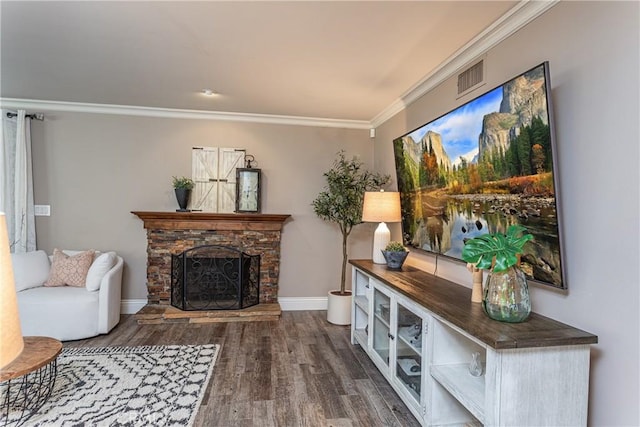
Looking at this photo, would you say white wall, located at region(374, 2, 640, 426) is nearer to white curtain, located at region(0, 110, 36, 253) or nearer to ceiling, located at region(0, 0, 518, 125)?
ceiling, located at region(0, 0, 518, 125)

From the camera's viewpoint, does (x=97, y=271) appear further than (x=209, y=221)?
No

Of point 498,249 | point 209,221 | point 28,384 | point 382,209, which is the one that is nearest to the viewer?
point 498,249

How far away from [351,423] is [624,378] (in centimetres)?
145

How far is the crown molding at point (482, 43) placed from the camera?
1.99m

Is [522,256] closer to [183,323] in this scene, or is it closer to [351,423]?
A: [351,423]

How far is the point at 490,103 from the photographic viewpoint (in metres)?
2.09

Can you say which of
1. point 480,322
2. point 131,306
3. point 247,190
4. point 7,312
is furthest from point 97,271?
point 480,322

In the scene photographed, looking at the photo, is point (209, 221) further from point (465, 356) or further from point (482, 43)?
point (482, 43)

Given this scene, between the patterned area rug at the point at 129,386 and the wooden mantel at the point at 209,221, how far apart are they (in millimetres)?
1516

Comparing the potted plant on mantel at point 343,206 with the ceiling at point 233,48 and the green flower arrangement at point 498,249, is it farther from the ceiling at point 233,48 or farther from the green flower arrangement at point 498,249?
the green flower arrangement at point 498,249

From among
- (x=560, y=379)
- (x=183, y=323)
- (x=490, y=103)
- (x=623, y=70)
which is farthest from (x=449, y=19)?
(x=183, y=323)

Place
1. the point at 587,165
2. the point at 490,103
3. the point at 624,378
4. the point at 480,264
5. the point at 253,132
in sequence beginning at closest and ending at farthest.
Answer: the point at 624,378 < the point at 587,165 < the point at 480,264 < the point at 490,103 < the point at 253,132

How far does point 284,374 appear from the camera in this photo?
2.89 metres

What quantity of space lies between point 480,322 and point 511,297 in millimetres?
187
